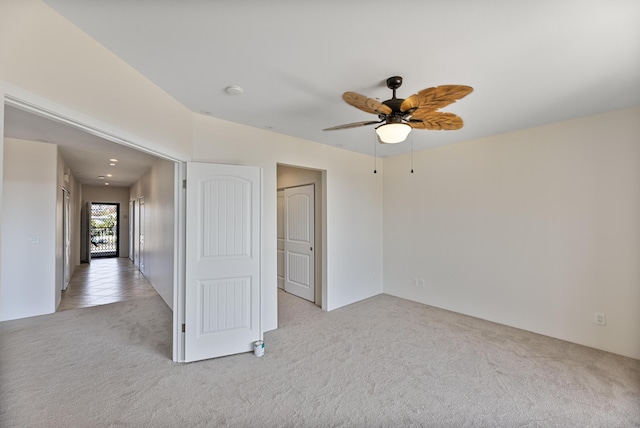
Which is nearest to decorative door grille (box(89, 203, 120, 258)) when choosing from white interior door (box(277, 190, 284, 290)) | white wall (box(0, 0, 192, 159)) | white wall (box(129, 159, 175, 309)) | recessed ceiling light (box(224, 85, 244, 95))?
white wall (box(129, 159, 175, 309))

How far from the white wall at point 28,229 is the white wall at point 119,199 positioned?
6.16 m

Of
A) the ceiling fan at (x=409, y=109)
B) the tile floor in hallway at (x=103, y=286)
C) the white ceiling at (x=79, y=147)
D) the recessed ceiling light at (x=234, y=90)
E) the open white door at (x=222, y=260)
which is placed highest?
the recessed ceiling light at (x=234, y=90)

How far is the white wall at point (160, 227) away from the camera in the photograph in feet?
13.7

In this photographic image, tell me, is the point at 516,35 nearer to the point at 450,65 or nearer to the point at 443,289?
the point at 450,65

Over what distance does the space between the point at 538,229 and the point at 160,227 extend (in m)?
5.72

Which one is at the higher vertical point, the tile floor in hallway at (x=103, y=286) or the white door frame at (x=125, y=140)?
the white door frame at (x=125, y=140)

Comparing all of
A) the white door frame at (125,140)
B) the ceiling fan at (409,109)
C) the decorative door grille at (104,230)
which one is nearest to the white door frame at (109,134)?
the white door frame at (125,140)

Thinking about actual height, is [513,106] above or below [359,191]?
above

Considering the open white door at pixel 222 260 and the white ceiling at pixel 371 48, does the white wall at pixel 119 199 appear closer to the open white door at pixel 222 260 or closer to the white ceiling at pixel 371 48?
the open white door at pixel 222 260

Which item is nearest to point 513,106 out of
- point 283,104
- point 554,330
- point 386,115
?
point 386,115

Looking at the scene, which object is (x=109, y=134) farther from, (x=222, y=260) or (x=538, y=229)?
(x=538, y=229)

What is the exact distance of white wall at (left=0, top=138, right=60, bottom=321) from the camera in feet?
12.8

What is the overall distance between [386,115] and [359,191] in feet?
8.92

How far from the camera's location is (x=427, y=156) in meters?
4.63
